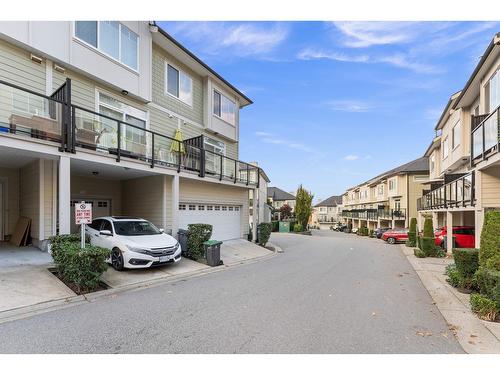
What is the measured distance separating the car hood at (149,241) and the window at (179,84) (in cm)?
839

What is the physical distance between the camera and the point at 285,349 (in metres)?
4.34

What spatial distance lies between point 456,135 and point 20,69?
21319mm

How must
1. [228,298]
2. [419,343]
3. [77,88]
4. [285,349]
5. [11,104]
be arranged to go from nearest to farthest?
[285,349]
[419,343]
[228,298]
[11,104]
[77,88]

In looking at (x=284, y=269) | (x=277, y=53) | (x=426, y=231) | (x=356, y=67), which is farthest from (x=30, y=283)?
(x=426, y=231)

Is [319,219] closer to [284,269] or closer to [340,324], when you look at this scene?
[284,269]

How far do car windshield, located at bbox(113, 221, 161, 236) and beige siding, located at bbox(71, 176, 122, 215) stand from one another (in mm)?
4058

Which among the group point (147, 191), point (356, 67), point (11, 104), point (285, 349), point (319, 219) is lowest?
point (319, 219)

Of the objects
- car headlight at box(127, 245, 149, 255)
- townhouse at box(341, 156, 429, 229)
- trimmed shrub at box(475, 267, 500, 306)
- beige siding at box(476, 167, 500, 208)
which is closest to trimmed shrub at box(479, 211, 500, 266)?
trimmed shrub at box(475, 267, 500, 306)

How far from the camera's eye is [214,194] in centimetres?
1661

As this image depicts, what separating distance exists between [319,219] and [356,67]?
80.5 m

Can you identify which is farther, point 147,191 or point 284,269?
point 147,191

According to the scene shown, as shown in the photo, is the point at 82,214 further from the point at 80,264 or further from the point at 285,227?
the point at 285,227

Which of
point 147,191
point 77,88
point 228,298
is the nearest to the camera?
point 228,298

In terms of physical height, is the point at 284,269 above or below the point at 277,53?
below
